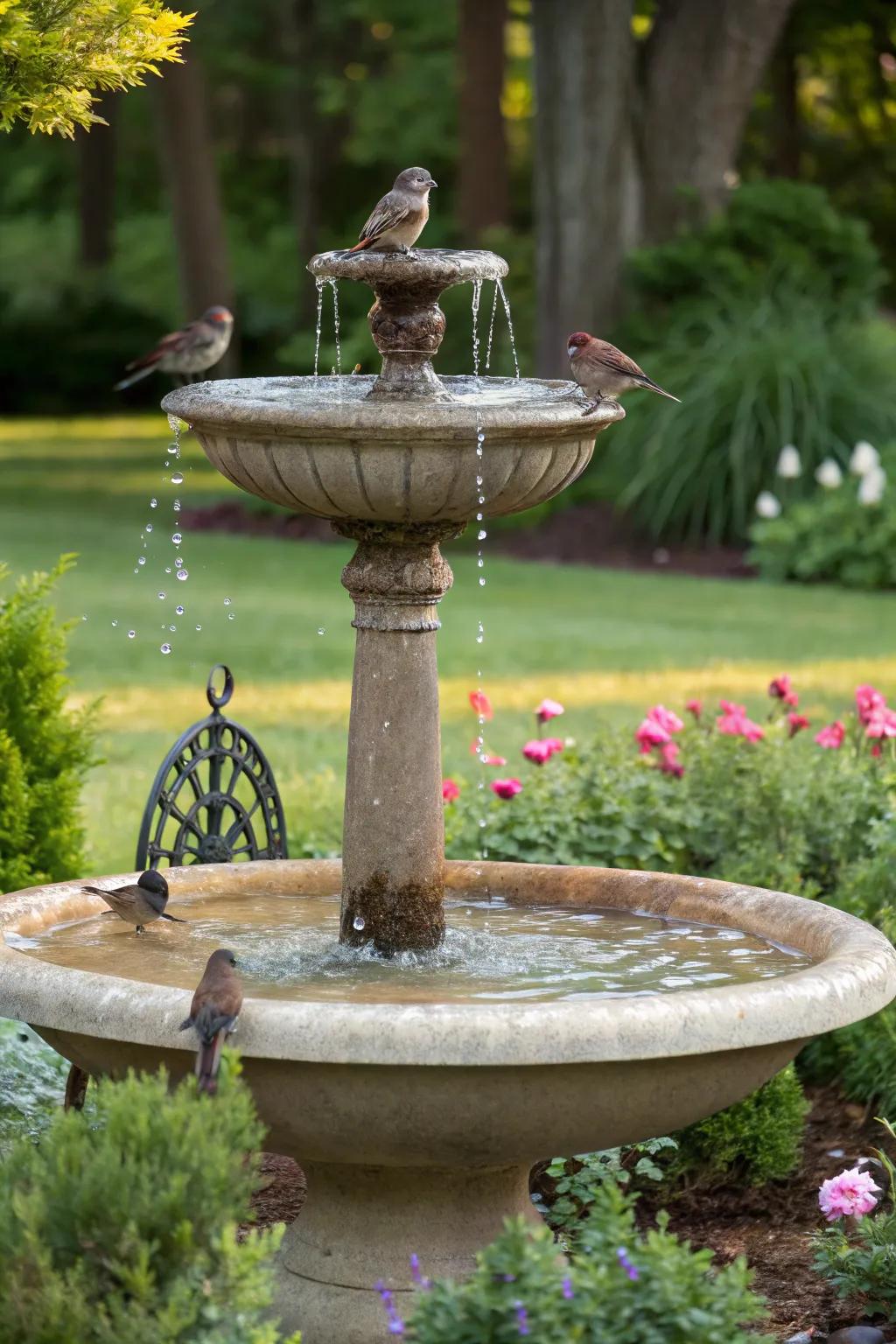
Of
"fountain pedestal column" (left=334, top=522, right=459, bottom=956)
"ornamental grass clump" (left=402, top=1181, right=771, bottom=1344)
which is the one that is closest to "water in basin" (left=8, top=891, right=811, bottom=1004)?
"fountain pedestal column" (left=334, top=522, right=459, bottom=956)

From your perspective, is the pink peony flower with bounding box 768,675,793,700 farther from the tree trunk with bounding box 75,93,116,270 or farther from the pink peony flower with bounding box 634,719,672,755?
the tree trunk with bounding box 75,93,116,270

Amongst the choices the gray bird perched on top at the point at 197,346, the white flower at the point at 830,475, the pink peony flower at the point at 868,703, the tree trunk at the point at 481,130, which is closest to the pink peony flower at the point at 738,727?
the pink peony flower at the point at 868,703

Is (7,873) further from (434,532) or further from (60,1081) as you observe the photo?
(434,532)

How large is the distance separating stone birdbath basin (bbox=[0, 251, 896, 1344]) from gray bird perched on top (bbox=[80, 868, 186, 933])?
0.23ft

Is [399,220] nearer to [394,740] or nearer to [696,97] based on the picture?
[394,740]

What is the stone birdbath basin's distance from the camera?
147 inches

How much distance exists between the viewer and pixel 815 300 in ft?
60.2

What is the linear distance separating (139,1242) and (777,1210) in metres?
2.78

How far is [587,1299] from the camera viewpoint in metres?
3.17

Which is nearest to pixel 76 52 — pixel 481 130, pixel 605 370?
pixel 605 370

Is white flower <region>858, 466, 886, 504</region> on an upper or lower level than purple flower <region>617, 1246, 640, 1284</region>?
lower

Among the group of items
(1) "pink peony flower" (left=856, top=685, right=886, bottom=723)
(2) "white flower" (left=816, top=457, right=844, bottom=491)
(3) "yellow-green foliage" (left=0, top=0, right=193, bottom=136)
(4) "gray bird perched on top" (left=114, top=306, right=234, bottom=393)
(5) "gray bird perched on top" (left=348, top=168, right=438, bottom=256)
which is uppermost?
(3) "yellow-green foliage" (left=0, top=0, right=193, bottom=136)

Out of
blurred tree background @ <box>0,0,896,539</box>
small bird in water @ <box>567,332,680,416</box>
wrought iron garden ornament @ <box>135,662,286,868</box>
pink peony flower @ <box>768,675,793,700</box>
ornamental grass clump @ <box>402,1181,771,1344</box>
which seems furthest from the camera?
blurred tree background @ <box>0,0,896,539</box>

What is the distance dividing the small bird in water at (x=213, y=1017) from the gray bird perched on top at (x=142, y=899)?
1.09 m
